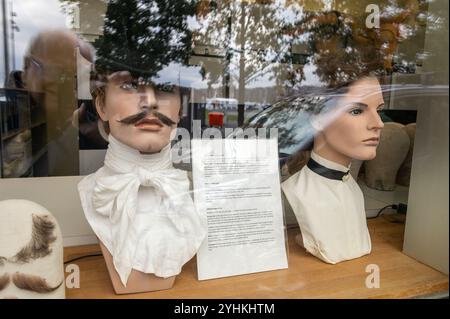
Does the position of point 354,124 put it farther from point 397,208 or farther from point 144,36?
point 144,36

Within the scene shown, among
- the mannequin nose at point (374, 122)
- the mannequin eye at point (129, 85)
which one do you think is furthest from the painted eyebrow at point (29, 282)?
the mannequin nose at point (374, 122)

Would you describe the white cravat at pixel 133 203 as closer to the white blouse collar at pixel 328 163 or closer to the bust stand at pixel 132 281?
the bust stand at pixel 132 281

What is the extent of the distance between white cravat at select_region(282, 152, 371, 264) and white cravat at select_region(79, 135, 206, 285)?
31 centimetres

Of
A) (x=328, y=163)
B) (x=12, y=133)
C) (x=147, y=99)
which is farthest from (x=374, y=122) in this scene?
(x=12, y=133)

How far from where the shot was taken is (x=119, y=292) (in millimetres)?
853

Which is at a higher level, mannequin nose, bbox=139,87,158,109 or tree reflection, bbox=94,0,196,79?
tree reflection, bbox=94,0,196,79

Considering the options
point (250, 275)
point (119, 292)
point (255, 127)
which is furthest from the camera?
point (255, 127)

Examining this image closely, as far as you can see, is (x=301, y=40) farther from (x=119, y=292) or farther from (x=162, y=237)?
(x=119, y=292)

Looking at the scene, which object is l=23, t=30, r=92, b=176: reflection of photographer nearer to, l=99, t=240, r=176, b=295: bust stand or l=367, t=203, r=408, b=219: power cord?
l=99, t=240, r=176, b=295: bust stand

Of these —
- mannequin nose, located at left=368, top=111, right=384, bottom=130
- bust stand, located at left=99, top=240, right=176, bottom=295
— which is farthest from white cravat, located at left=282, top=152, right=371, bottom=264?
bust stand, located at left=99, top=240, right=176, bottom=295

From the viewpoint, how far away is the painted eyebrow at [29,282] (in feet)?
2.39

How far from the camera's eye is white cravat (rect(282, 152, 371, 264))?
104 centimetres
